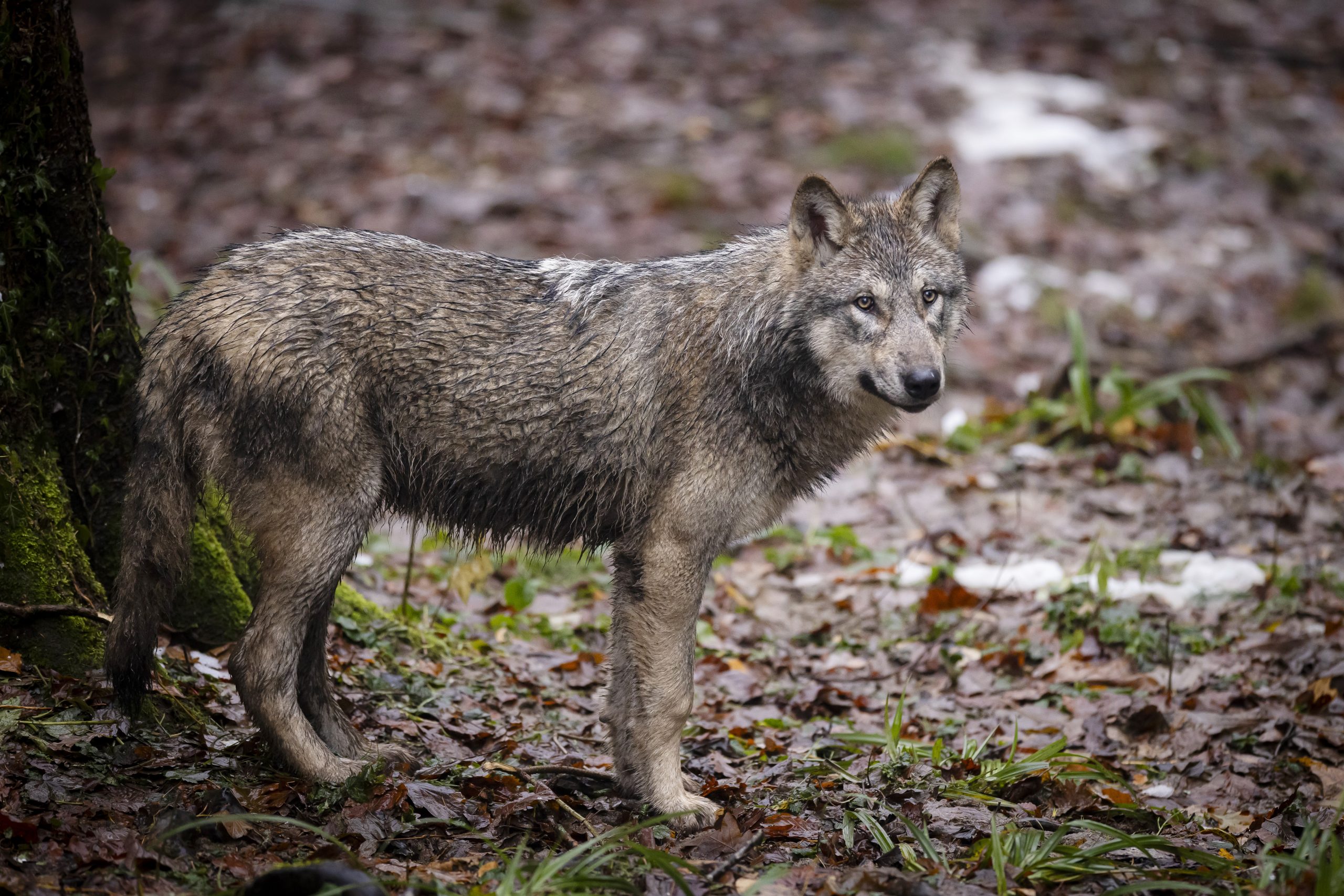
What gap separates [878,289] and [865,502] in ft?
13.3

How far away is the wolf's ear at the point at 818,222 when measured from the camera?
5320 mm

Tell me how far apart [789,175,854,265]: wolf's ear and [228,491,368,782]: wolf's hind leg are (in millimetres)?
2421

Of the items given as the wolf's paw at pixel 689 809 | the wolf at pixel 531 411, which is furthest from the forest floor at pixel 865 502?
the wolf at pixel 531 411

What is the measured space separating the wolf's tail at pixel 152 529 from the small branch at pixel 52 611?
9.4 inches

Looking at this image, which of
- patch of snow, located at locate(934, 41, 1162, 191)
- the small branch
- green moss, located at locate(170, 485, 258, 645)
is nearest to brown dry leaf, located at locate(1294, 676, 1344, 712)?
green moss, located at locate(170, 485, 258, 645)

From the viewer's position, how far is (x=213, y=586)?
5.73 meters

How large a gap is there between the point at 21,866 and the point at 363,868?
1.14m

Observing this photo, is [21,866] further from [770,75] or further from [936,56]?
[936,56]

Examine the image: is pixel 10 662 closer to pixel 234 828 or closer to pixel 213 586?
pixel 213 586

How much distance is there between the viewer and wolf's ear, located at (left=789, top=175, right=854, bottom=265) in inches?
209

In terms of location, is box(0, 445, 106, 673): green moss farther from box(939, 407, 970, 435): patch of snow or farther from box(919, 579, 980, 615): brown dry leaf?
box(939, 407, 970, 435): patch of snow

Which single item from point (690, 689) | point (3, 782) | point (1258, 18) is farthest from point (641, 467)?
point (1258, 18)

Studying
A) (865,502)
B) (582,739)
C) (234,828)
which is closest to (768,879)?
(234,828)

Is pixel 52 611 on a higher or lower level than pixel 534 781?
higher
